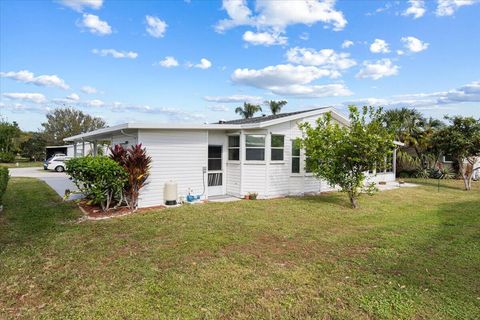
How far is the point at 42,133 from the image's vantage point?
4541 cm

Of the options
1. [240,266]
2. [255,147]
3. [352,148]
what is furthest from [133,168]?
[352,148]

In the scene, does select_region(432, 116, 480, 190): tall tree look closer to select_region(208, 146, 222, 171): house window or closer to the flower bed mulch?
select_region(208, 146, 222, 171): house window

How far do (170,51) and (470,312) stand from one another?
16767mm

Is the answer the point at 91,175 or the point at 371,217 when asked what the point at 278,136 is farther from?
the point at 91,175

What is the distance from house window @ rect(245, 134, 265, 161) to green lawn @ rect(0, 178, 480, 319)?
344 centimetres

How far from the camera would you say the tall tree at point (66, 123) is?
46156mm

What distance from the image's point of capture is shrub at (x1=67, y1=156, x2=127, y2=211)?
8273mm

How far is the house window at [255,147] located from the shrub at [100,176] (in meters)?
4.86

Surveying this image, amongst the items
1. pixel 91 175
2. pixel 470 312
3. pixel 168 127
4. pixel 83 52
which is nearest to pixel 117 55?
pixel 83 52

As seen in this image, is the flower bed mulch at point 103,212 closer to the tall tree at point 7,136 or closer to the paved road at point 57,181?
the paved road at point 57,181

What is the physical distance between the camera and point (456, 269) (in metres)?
4.73

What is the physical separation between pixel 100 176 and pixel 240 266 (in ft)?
18.1

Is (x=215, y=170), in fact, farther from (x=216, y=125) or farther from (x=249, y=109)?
(x=249, y=109)

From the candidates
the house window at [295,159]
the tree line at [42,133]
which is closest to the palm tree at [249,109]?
the house window at [295,159]
